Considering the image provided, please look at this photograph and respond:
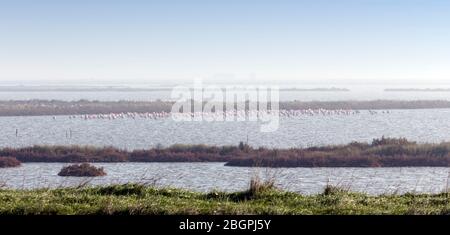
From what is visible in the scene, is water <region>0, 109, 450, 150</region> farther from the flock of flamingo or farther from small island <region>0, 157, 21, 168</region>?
the flock of flamingo

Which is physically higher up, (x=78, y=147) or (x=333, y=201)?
(x=333, y=201)

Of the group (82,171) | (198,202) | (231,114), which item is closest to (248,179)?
(82,171)

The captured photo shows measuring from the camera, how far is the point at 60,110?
179 metres

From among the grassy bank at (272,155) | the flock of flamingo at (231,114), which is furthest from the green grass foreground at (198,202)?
the flock of flamingo at (231,114)

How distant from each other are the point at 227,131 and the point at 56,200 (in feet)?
337

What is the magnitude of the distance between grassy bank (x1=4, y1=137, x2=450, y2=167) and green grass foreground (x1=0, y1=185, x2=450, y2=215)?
1815 inches

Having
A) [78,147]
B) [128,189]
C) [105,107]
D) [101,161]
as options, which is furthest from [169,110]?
[128,189]

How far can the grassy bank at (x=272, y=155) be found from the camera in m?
64.4

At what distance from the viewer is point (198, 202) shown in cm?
1445

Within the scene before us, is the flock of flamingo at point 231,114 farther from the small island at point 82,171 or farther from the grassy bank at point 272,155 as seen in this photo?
the small island at point 82,171

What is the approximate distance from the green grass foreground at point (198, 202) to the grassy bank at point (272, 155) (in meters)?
46.1

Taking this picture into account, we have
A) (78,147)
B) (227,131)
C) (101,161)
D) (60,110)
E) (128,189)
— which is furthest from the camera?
(60,110)

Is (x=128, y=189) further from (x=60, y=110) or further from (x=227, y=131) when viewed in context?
(x=60, y=110)

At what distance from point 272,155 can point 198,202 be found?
5499 cm
